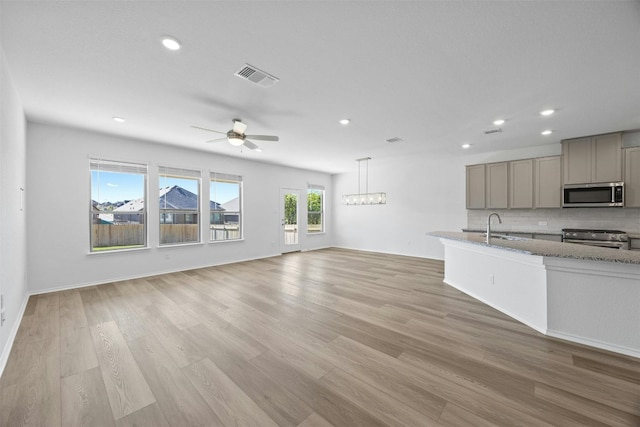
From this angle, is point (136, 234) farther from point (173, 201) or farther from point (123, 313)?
point (123, 313)

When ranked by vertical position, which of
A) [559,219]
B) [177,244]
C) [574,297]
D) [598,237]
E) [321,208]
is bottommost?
[574,297]

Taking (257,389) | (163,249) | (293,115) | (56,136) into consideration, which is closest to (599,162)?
(293,115)

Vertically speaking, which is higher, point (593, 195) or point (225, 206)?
point (593, 195)

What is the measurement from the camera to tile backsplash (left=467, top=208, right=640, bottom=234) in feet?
15.2

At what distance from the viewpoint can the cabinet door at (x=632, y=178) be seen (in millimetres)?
4272

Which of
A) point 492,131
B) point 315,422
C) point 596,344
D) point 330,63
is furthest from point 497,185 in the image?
point 315,422

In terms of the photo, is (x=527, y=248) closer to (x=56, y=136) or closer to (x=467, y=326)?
(x=467, y=326)

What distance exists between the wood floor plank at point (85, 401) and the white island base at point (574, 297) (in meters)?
4.04

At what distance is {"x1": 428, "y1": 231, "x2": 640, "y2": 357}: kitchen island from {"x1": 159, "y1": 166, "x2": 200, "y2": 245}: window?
6001 mm

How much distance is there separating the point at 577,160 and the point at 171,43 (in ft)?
22.5

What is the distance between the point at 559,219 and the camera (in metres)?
5.28

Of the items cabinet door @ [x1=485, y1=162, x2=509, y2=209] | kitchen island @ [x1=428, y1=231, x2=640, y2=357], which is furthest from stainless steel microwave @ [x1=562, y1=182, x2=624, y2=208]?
kitchen island @ [x1=428, y1=231, x2=640, y2=357]

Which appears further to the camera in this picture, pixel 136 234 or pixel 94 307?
pixel 136 234

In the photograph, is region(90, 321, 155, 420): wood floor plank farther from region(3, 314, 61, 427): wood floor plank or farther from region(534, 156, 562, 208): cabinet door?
region(534, 156, 562, 208): cabinet door
